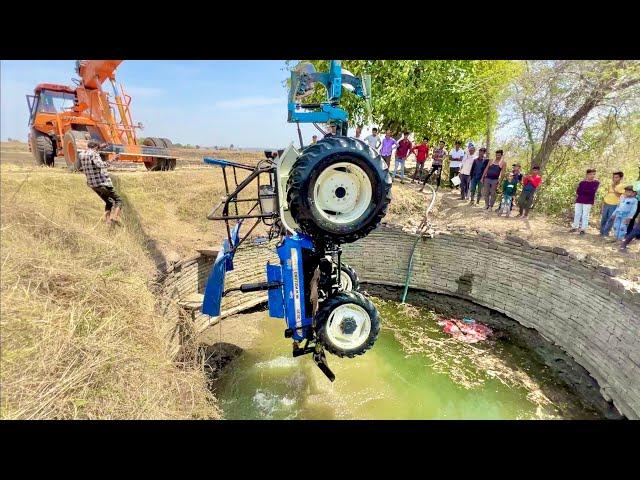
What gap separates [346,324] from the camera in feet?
11.4

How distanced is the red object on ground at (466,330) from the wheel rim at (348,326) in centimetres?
486

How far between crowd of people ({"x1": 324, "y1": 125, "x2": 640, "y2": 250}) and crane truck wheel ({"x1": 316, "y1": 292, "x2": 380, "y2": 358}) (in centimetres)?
183

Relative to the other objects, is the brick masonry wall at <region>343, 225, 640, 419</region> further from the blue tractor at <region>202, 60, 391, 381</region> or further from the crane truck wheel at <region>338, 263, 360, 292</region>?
the blue tractor at <region>202, 60, 391, 381</region>

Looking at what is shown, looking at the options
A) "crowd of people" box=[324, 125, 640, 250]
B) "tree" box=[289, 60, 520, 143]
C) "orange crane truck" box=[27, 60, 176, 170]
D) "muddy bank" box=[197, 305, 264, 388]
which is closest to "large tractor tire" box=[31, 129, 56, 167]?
"orange crane truck" box=[27, 60, 176, 170]

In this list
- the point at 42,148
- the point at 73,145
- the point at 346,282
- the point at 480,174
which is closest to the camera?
the point at 346,282

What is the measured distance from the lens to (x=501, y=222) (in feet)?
30.2

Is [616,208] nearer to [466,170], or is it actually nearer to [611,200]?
[611,200]

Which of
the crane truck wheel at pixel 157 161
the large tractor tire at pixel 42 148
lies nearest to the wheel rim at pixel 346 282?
the crane truck wheel at pixel 157 161

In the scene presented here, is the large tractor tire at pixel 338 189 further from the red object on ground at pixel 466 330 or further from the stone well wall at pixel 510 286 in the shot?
the red object on ground at pixel 466 330

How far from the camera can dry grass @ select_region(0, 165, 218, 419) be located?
8.53 ft

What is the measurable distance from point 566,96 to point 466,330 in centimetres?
798

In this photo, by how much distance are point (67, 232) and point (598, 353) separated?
8.73 metres

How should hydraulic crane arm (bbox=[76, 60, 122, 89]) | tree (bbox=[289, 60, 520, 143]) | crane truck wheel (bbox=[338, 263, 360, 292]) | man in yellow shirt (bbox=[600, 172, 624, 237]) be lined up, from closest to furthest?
crane truck wheel (bbox=[338, 263, 360, 292])
man in yellow shirt (bbox=[600, 172, 624, 237])
hydraulic crane arm (bbox=[76, 60, 122, 89])
tree (bbox=[289, 60, 520, 143])

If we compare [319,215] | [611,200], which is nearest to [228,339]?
[319,215]
